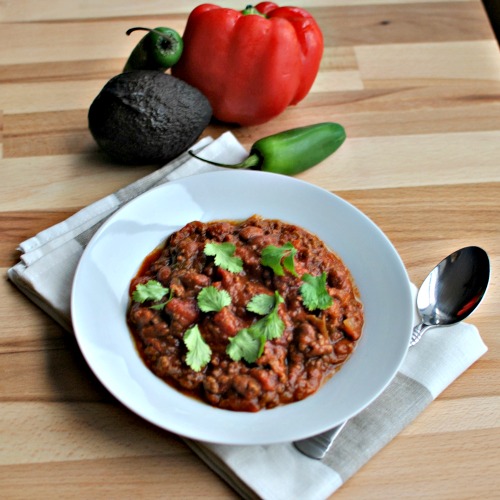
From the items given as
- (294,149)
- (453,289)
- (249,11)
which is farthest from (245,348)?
(249,11)

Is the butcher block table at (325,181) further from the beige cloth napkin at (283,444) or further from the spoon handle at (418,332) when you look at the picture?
the spoon handle at (418,332)

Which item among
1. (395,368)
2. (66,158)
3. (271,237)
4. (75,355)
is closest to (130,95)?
(66,158)

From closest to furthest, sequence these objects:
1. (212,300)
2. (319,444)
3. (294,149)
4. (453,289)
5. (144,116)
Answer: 1. (319,444)
2. (212,300)
3. (453,289)
4. (144,116)
5. (294,149)

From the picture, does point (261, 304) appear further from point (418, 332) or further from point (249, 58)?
point (249, 58)

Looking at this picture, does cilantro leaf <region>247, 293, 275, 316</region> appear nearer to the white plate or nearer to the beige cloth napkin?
the white plate

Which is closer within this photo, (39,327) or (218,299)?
(218,299)

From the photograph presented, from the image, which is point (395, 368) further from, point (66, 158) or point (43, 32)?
point (43, 32)
